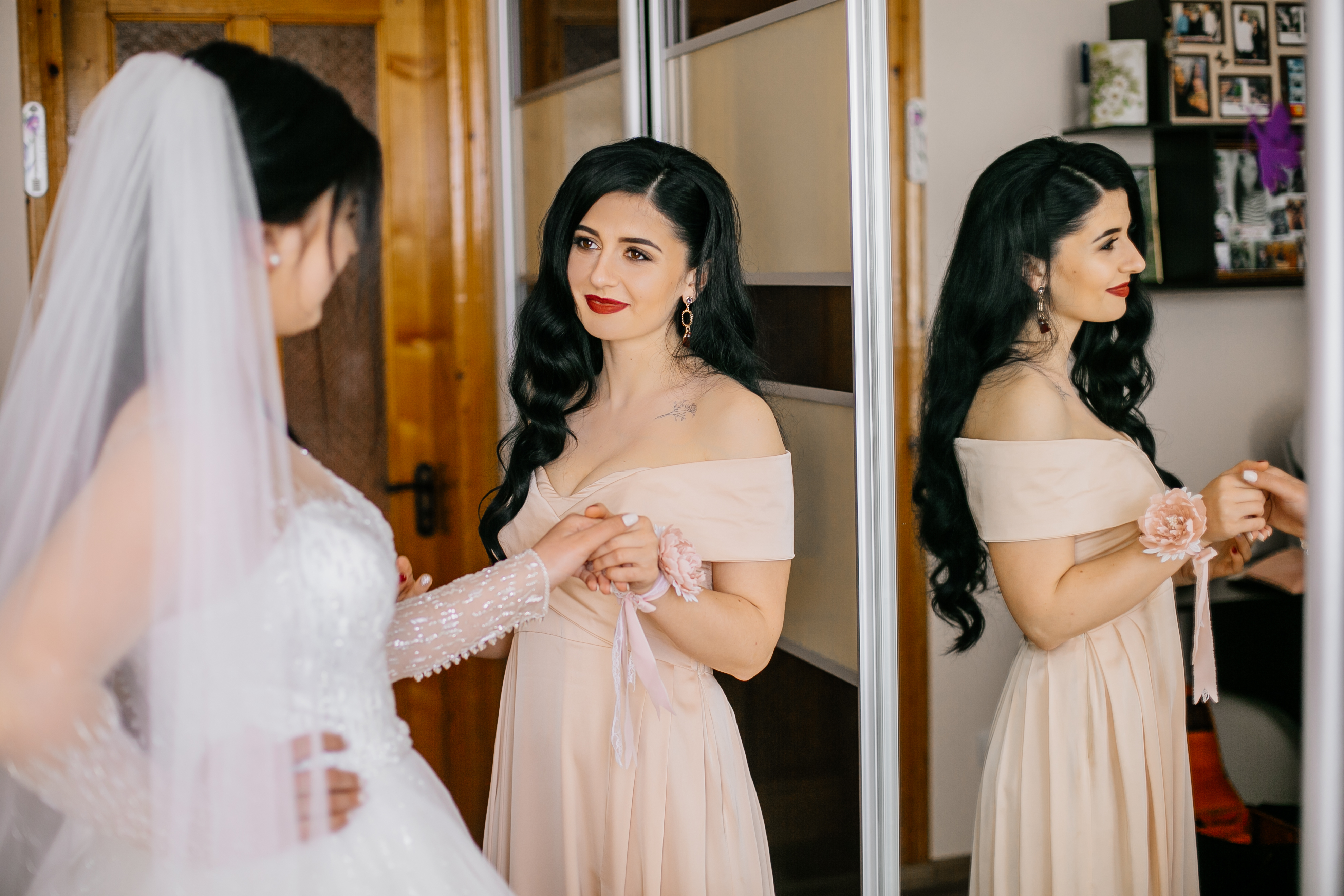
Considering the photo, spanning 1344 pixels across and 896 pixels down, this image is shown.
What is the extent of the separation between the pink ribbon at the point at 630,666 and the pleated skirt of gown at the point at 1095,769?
1.36 feet

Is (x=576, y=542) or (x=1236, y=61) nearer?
(x=1236, y=61)

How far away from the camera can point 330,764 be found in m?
1.08

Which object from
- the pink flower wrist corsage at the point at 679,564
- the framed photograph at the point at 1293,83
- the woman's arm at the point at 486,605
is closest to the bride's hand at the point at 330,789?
the woman's arm at the point at 486,605

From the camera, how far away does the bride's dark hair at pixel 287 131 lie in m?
1.01

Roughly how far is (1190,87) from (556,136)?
5.66ft

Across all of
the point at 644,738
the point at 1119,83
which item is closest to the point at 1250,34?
the point at 1119,83

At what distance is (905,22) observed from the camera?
1.36m

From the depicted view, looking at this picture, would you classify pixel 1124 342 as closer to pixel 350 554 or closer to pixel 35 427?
pixel 350 554

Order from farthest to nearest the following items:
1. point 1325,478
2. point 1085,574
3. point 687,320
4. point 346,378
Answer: point 346,378 → point 687,320 → point 1085,574 → point 1325,478

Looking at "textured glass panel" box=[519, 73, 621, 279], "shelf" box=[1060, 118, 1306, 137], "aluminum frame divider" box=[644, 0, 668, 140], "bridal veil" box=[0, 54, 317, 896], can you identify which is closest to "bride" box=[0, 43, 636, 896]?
"bridal veil" box=[0, 54, 317, 896]

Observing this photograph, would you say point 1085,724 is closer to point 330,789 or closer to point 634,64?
point 330,789

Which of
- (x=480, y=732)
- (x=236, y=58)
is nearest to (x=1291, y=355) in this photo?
(x=236, y=58)

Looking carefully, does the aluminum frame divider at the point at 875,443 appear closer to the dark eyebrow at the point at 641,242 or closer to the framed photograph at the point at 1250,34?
the dark eyebrow at the point at 641,242

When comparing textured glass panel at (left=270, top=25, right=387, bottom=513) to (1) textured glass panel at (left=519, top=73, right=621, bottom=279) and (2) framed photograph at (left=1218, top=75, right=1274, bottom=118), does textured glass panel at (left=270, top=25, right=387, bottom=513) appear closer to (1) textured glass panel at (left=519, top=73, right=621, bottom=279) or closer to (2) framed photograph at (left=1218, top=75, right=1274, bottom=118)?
(1) textured glass panel at (left=519, top=73, right=621, bottom=279)
